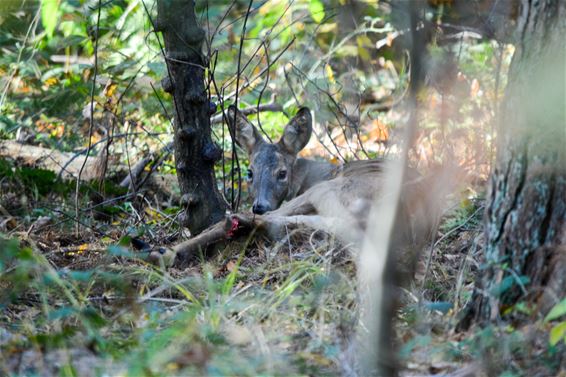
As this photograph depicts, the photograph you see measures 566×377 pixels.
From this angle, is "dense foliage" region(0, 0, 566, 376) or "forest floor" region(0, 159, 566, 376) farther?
"dense foliage" region(0, 0, 566, 376)

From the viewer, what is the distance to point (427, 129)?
347 inches

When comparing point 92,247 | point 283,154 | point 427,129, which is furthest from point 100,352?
point 427,129

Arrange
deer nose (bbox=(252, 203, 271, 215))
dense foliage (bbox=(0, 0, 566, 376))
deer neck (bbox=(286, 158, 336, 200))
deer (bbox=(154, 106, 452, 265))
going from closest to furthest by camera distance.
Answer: dense foliage (bbox=(0, 0, 566, 376)) → deer (bbox=(154, 106, 452, 265)) → deer nose (bbox=(252, 203, 271, 215)) → deer neck (bbox=(286, 158, 336, 200))

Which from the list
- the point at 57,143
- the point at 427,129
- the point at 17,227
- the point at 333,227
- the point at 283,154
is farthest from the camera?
the point at 57,143

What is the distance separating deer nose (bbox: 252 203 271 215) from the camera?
24.0 feet

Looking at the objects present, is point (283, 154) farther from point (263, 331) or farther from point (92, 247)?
point (263, 331)

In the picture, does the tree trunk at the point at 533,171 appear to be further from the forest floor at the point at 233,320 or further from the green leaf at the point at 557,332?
the green leaf at the point at 557,332

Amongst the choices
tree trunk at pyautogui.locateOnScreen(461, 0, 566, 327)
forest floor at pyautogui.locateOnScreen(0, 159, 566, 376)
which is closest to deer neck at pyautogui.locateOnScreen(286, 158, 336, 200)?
→ forest floor at pyautogui.locateOnScreen(0, 159, 566, 376)

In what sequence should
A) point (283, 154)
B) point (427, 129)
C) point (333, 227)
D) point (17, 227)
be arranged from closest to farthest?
point (333, 227) → point (17, 227) → point (283, 154) → point (427, 129)

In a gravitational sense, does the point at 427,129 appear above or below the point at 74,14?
below

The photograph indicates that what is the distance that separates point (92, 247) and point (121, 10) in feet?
15.8

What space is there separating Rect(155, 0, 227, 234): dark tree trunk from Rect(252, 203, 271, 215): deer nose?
72 cm

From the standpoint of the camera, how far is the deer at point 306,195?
5.99m

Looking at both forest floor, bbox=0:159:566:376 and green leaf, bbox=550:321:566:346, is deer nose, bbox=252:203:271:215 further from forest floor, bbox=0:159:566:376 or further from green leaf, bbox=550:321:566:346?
green leaf, bbox=550:321:566:346
